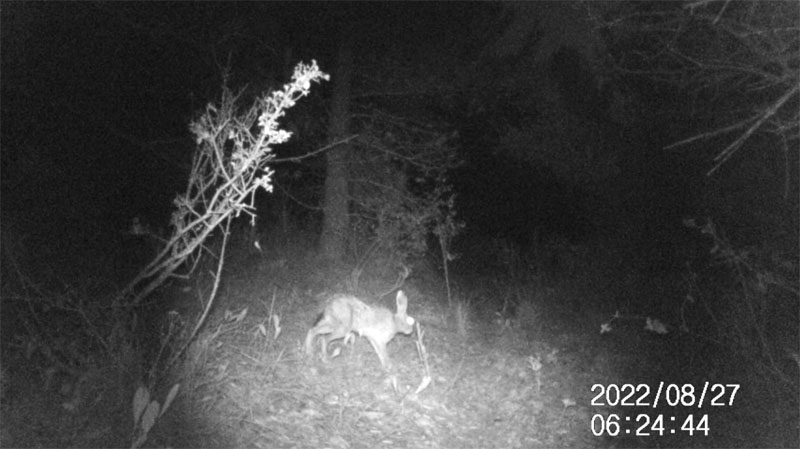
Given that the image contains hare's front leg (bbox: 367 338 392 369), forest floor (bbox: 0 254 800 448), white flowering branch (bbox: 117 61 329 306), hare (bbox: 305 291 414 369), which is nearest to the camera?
Result: forest floor (bbox: 0 254 800 448)

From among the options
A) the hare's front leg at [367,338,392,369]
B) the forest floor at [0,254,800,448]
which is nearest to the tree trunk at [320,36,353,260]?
the forest floor at [0,254,800,448]

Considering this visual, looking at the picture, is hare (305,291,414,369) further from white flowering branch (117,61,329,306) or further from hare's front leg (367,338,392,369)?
white flowering branch (117,61,329,306)

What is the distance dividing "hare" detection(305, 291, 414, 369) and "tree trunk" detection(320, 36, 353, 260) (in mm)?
3866

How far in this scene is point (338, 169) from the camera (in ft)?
46.0

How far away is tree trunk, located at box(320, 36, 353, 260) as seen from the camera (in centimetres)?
1366

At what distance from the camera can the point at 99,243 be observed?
11.1 meters

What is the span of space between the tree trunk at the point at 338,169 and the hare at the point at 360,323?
3.87 m

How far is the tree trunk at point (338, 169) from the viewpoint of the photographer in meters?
13.7

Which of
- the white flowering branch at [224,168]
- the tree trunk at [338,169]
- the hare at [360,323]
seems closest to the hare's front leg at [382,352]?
the hare at [360,323]

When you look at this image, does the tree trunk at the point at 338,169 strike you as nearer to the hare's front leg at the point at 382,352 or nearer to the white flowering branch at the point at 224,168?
the hare's front leg at the point at 382,352

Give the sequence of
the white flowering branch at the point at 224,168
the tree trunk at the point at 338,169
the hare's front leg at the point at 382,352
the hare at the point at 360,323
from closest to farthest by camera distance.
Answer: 1. the white flowering branch at the point at 224,168
2. the hare at the point at 360,323
3. the hare's front leg at the point at 382,352
4. the tree trunk at the point at 338,169

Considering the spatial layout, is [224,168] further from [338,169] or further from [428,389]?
[338,169]

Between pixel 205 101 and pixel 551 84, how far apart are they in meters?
5.10

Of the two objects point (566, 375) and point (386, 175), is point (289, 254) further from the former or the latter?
point (566, 375)
